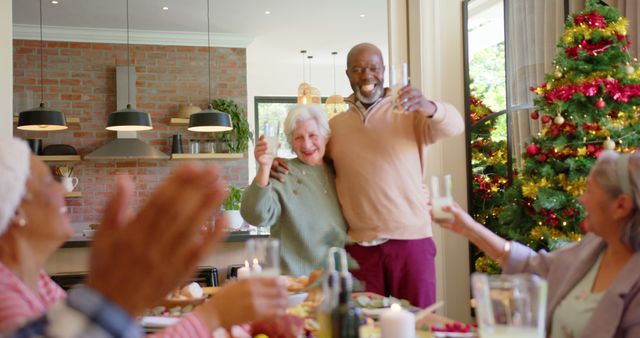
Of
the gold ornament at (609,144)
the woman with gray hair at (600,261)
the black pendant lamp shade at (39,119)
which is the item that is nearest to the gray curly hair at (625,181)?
the woman with gray hair at (600,261)

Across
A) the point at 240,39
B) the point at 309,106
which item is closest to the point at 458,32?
the point at 309,106

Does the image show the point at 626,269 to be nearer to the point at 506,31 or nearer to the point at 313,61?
the point at 506,31

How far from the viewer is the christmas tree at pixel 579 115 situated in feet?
10.8

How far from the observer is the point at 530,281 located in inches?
44.5

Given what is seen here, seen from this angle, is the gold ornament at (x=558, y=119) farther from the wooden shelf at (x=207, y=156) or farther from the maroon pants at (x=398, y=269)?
→ the wooden shelf at (x=207, y=156)

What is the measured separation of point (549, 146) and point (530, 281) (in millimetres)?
2524

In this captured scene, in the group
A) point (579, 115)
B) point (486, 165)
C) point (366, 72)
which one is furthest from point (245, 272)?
point (486, 165)

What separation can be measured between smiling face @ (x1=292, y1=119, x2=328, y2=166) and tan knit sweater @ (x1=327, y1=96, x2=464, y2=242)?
126 mm

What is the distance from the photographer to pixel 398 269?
2742mm

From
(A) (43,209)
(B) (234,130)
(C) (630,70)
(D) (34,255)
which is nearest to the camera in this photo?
(A) (43,209)

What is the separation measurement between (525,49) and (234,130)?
4432mm

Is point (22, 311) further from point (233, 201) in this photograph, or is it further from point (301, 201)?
point (233, 201)

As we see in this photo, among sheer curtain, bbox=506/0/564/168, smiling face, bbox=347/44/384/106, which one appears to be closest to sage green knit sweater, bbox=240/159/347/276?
smiling face, bbox=347/44/384/106

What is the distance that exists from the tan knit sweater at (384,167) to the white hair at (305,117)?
12 centimetres
